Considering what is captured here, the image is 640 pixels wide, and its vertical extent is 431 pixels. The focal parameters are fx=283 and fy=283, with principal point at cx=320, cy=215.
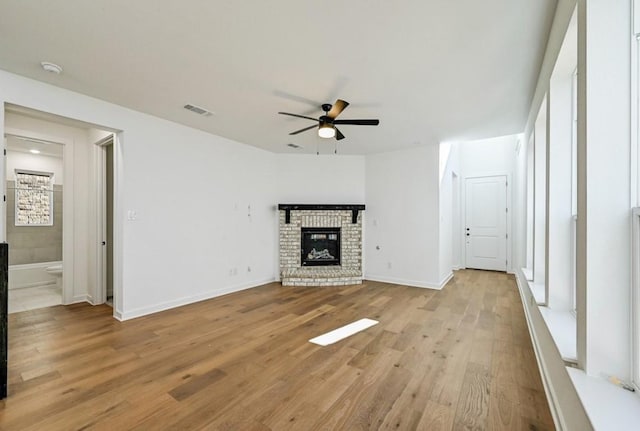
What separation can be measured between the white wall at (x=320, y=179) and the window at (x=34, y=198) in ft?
14.6

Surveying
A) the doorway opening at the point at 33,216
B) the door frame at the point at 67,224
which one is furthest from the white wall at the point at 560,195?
the doorway opening at the point at 33,216

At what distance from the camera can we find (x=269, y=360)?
249 centimetres

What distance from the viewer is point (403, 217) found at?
547 cm

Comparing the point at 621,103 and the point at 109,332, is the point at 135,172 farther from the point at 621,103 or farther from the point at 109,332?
the point at 621,103

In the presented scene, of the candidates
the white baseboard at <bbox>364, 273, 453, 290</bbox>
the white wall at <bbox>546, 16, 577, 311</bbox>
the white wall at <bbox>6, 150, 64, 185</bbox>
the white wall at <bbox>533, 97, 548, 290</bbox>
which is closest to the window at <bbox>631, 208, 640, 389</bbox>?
the white wall at <bbox>546, 16, 577, 311</bbox>

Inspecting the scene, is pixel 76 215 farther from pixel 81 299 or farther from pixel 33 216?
pixel 33 216

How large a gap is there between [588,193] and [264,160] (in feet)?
16.2

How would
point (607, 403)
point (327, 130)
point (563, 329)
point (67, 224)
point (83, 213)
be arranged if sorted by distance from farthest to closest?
point (83, 213) → point (67, 224) → point (327, 130) → point (563, 329) → point (607, 403)

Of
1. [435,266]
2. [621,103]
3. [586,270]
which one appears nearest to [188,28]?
[621,103]

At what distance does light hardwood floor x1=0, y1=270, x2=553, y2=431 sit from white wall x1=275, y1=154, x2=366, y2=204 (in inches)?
101

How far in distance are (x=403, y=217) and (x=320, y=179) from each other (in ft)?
6.02

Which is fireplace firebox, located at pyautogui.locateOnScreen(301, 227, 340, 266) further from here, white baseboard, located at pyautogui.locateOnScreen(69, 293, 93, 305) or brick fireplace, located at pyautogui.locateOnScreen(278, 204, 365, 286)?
white baseboard, located at pyautogui.locateOnScreen(69, 293, 93, 305)

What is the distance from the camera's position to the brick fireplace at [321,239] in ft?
18.5

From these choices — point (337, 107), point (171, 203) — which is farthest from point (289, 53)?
point (171, 203)
